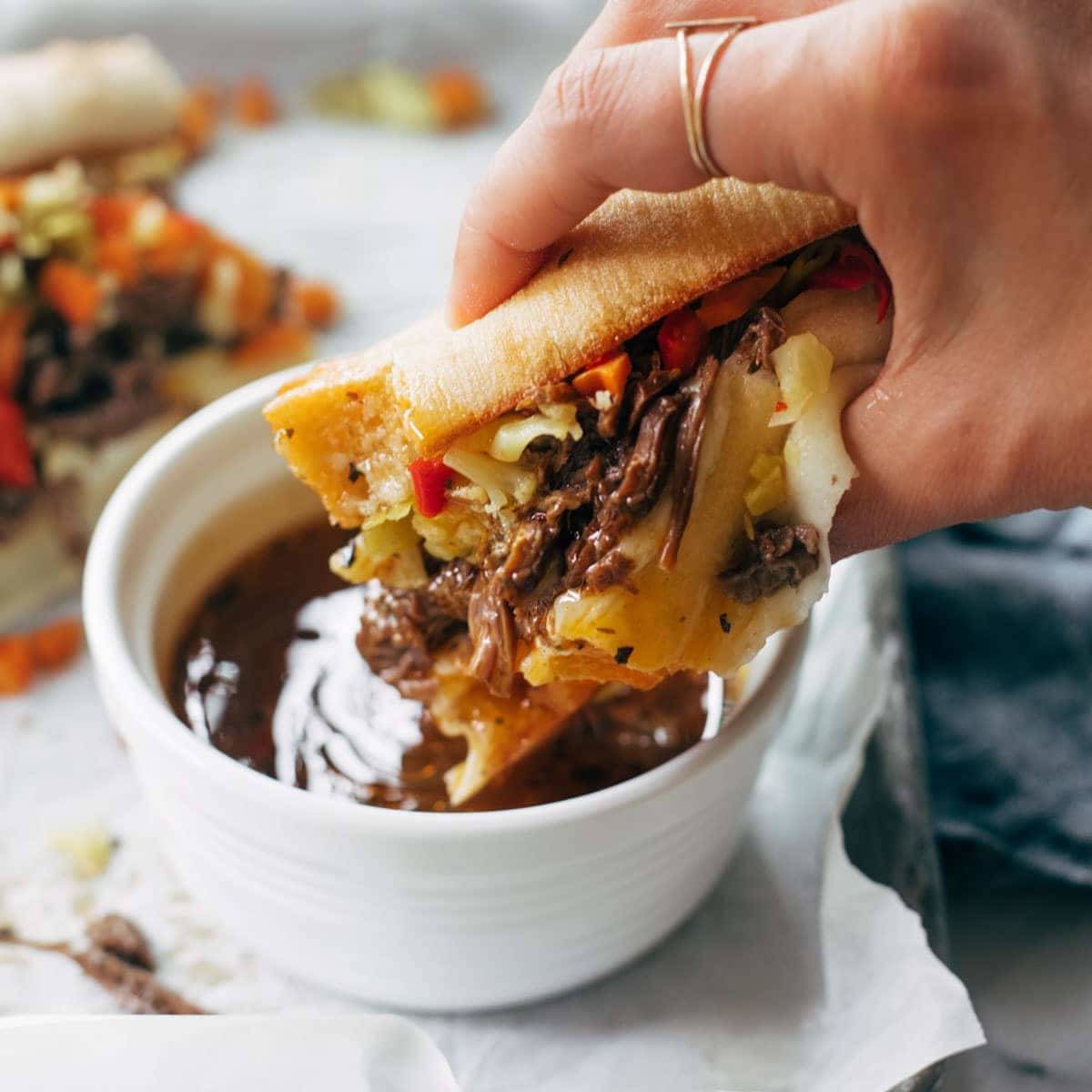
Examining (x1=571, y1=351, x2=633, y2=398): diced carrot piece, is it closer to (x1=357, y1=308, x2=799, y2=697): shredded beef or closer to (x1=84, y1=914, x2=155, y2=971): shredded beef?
(x1=357, y1=308, x2=799, y2=697): shredded beef

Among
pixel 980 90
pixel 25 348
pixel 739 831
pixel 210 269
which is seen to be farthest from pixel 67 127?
pixel 980 90

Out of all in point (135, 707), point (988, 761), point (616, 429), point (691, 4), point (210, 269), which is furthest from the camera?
point (210, 269)

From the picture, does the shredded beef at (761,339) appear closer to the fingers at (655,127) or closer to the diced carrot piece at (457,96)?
the fingers at (655,127)

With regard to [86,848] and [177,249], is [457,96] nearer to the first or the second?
[177,249]

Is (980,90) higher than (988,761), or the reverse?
(980,90)

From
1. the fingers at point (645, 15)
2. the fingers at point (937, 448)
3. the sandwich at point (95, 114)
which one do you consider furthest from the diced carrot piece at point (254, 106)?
the fingers at point (937, 448)

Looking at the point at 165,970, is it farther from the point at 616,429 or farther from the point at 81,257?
the point at 81,257
